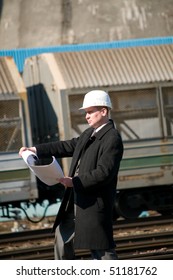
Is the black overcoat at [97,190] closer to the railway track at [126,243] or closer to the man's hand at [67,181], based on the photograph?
the man's hand at [67,181]

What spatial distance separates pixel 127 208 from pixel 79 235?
9.51 m

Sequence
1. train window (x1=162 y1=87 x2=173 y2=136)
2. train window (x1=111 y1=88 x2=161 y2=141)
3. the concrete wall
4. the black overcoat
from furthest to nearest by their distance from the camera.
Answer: the concrete wall
train window (x1=162 y1=87 x2=173 y2=136)
train window (x1=111 y1=88 x2=161 y2=141)
the black overcoat

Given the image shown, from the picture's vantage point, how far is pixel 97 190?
6.61 m

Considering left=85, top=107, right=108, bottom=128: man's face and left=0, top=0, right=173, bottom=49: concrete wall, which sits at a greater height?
left=0, top=0, right=173, bottom=49: concrete wall

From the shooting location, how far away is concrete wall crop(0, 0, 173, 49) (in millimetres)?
31234

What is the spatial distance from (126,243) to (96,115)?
5.82 meters

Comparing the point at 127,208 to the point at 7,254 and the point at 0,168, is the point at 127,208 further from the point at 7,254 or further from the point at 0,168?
the point at 7,254

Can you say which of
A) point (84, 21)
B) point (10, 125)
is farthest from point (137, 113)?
point (84, 21)

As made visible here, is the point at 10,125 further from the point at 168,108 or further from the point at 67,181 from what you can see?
the point at 67,181

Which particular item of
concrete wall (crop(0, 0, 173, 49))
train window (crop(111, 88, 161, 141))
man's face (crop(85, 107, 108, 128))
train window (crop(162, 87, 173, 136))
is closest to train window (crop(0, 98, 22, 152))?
train window (crop(111, 88, 161, 141))

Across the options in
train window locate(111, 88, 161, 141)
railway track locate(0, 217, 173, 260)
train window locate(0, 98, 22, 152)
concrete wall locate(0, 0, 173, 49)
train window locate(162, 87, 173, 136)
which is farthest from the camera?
concrete wall locate(0, 0, 173, 49)

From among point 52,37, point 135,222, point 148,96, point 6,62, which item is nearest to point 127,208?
point 135,222

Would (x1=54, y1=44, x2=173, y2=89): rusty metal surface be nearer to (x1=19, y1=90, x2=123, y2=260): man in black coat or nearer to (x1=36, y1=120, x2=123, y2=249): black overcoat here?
(x1=19, y1=90, x2=123, y2=260): man in black coat

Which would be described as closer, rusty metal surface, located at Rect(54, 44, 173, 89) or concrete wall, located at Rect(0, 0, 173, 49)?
rusty metal surface, located at Rect(54, 44, 173, 89)
